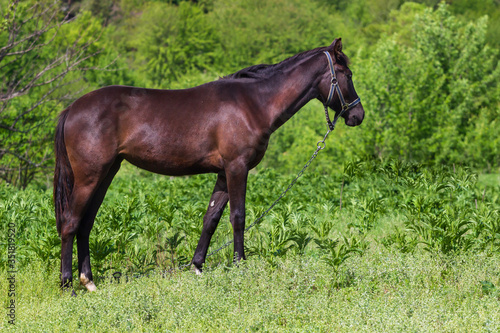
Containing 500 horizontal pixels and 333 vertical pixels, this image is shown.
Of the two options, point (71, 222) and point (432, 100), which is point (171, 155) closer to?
point (71, 222)

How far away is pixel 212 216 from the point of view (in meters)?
6.69

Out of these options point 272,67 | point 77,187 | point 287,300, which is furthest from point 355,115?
point 77,187

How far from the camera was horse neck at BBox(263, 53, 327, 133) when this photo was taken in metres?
6.44

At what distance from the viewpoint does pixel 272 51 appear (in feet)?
206

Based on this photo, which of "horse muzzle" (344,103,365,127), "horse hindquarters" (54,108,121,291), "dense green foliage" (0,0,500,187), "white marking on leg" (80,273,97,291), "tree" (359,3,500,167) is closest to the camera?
"horse hindquarters" (54,108,121,291)

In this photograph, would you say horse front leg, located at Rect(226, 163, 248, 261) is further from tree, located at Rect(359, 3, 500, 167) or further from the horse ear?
tree, located at Rect(359, 3, 500, 167)

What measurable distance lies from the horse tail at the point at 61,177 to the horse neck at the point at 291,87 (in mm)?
2215

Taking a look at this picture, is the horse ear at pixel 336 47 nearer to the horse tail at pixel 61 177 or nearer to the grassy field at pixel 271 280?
the grassy field at pixel 271 280

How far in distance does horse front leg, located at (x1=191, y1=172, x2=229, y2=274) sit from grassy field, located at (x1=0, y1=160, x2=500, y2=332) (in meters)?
0.28

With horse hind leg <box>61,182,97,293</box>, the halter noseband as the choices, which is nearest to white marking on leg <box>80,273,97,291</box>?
horse hind leg <box>61,182,97,293</box>

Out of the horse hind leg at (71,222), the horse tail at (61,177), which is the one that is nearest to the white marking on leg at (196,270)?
the horse hind leg at (71,222)

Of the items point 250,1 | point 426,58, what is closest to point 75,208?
point 426,58

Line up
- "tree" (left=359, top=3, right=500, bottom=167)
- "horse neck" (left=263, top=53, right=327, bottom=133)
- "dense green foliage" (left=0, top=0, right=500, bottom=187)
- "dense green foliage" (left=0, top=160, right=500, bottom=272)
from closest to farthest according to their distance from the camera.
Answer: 1. "horse neck" (left=263, top=53, right=327, bottom=133)
2. "dense green foliage" (left=0, top=160, right=500, bottom=272)
3. "dense green foliage" (left=0, top=0, right=500, bottom=187)
4. "tree" (left=359, top=3, right=500, bottom=167)

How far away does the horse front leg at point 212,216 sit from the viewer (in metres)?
6.68
